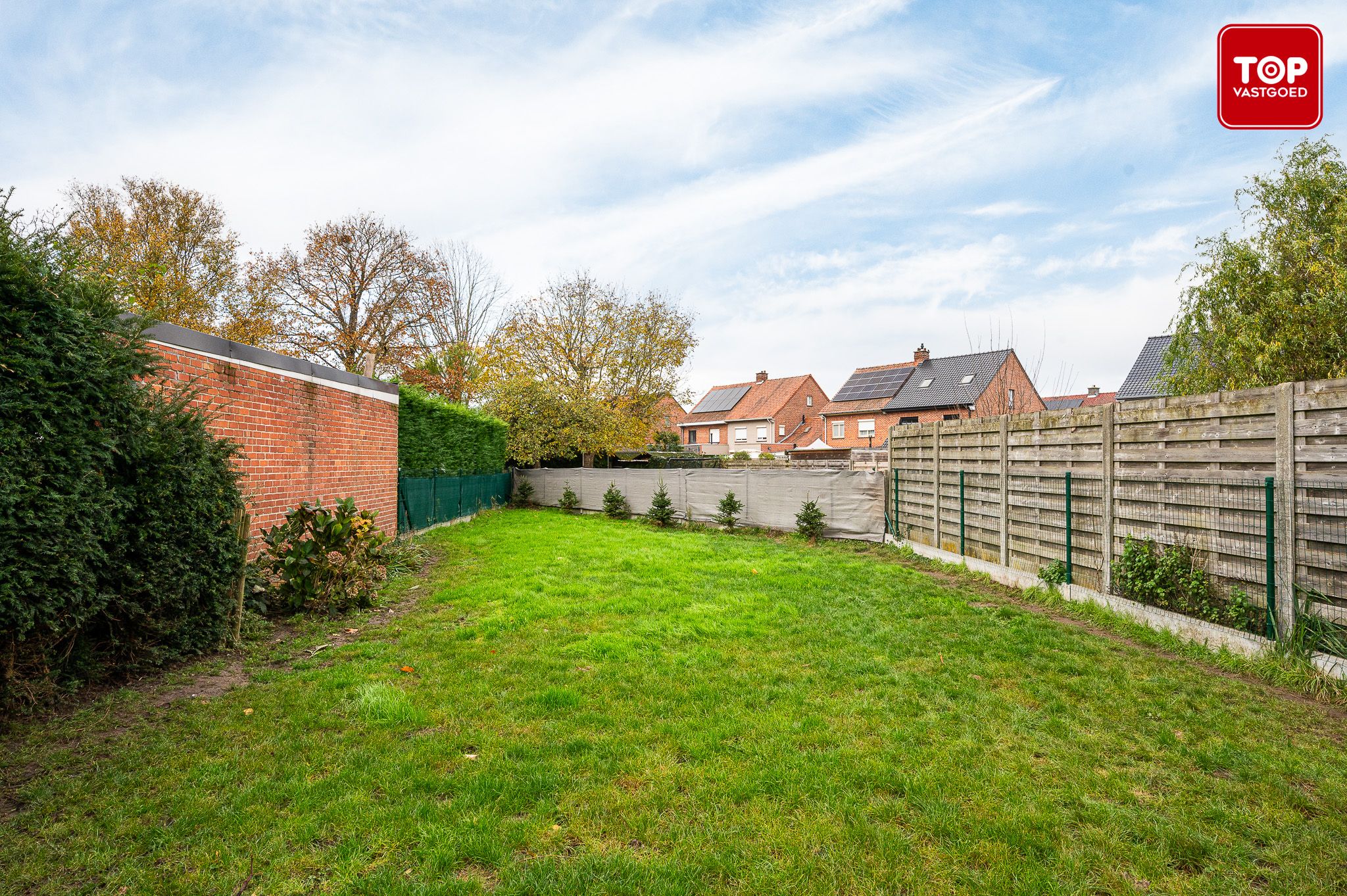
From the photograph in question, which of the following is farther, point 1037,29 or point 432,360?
point 432,360

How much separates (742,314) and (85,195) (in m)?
25.5

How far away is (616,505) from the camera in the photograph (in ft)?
62.6

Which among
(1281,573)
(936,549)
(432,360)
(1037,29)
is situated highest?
(1037,29)

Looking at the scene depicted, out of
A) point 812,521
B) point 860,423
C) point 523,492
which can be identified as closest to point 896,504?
point 812,521

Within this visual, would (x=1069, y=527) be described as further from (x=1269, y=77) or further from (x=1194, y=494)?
(x=1269, y=77)

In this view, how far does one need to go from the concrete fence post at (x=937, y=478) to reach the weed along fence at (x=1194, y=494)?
125 centimetres

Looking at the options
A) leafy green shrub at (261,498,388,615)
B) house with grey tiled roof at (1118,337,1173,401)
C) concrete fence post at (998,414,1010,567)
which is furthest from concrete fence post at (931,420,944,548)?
house with grey tiled roof at (1118,337,1173,401)

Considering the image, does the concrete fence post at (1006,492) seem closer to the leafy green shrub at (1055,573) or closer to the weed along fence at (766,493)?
the leafy green shrub at (1055,573)

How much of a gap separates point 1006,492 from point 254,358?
964 cm

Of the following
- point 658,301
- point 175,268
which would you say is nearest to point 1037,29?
point 658,301

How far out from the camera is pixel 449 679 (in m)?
4.63

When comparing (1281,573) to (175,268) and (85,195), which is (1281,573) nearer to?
(175,268)

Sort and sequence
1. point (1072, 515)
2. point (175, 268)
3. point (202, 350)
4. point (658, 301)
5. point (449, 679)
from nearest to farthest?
1. point (449, 679)
2. point (202, 350)
3. point (1072, 515)
4. point (175, 268)
5. point (658, 301)

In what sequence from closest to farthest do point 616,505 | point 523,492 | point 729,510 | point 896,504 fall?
point 896,504
point 729,510
point 616,505
point 523,492
